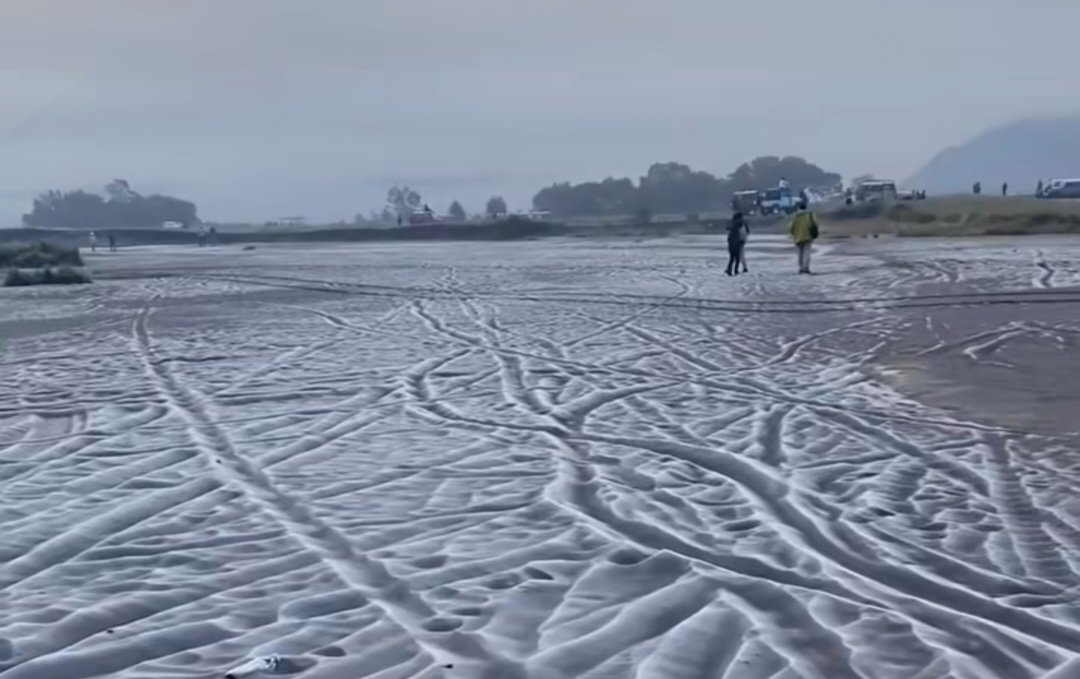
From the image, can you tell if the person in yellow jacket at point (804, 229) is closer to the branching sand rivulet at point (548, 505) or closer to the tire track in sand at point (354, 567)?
the branching sand rivulet at point (548, 505)

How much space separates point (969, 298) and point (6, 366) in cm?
1420

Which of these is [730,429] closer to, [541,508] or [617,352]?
[541,508]

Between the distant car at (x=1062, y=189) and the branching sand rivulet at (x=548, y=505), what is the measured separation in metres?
67.7

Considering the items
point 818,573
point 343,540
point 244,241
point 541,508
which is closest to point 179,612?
point 343,540

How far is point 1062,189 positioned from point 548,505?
80285 millimetres

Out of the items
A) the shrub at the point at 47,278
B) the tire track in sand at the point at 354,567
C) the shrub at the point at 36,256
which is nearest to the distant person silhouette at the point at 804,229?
the shrub at the point at 47,278

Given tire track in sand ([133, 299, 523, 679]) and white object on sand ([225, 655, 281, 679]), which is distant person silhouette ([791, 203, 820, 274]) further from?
white object on sand ([225, 655, 281, 679])

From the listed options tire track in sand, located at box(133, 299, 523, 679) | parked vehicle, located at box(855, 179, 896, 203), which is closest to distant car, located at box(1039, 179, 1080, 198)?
parked vehicle, located at box(855, 179, 896, 203)

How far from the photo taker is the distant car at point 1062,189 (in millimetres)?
79125

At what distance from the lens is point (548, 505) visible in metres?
7.52

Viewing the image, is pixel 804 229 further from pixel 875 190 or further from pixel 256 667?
pixel 875 190

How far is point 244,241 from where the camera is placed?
87938 mm

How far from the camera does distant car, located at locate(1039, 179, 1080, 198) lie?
79125mm

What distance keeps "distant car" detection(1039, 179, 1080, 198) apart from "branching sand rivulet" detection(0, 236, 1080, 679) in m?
67.7
